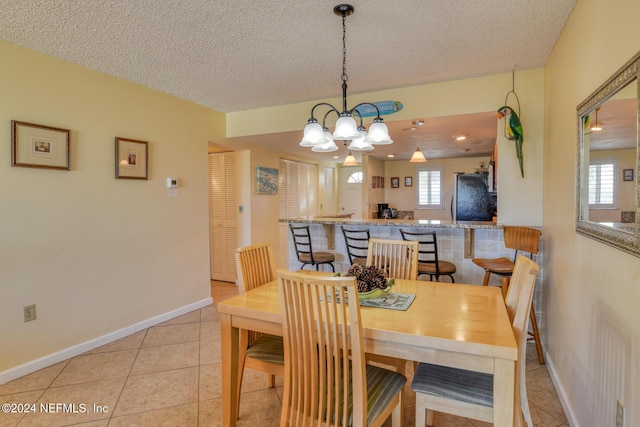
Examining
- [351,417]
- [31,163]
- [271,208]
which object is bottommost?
[351,417]

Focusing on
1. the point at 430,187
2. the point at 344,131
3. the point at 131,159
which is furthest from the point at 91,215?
the point at 430,187

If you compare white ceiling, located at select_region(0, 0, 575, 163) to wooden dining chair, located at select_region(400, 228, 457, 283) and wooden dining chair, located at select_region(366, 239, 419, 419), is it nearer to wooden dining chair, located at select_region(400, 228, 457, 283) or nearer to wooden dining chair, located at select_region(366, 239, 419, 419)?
wooden dining chair, located at select_region(400, 228, 457, 283)

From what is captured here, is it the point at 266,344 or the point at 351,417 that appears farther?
the point at 266,344

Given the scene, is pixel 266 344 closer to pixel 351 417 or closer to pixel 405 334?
pixel 351 417

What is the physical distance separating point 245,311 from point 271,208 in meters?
3.55

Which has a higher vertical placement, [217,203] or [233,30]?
[233,30]

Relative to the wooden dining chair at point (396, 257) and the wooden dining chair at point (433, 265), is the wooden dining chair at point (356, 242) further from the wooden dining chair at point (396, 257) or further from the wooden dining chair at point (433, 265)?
the wooden dining chair at point (396, 257)

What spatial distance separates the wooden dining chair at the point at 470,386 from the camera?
4.50ft

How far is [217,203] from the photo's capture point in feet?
16.3

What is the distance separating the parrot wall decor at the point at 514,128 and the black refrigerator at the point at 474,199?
A: 2.19m

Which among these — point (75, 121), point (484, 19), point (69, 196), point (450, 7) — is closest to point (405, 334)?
point (450, 7)

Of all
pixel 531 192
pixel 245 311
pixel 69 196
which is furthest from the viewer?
pixel 531 192

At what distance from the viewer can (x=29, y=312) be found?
2.49 metres

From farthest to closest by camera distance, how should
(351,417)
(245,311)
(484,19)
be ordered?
(484,19) → (245,311) → (351,417)
